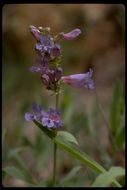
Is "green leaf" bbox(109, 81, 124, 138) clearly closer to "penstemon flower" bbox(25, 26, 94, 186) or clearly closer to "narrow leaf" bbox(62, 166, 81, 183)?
"narrow leaf" bbox(62, 166, 81, 183)

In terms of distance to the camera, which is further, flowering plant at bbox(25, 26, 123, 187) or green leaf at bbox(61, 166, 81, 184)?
green leaf at bbox(61, 166, 81, 184)

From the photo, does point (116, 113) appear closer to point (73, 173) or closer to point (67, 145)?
point (73, 173)

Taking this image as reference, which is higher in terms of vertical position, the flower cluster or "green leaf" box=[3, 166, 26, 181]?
the flower cluster

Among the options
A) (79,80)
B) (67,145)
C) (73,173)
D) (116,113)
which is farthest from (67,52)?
(67,145)

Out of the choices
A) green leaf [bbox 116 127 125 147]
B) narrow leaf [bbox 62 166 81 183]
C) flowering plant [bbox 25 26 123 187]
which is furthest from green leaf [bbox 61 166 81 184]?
flowering plant [bbox 25 26 123 187]

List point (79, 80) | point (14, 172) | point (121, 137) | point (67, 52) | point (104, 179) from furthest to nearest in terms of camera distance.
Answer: point (67, 52) → point (121, 137) → point (14, 172) → point (79, 80) → point (104, 179)

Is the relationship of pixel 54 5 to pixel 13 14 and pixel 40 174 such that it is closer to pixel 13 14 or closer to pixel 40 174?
pixel 13 14

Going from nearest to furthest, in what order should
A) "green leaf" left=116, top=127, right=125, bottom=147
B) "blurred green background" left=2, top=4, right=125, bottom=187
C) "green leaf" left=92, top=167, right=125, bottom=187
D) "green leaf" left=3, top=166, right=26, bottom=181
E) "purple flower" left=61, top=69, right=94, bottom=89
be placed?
1. "green leaf" left=92, top=167, right=125, bottom=187
2. "purple flower" left=61, top=69, right=94, bottom=89
3. "green leaf" left=3, top=166, right=26, bottom=181
4. "green leaf" left=116, top=127, right=125, bottom=147
5. "blurred green background" left=2, top=4, right=125, bottom=187

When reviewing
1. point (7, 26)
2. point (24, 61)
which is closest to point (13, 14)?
point (7, 26)
